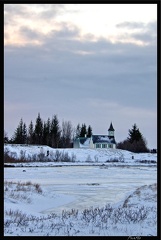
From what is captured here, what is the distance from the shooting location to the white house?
78506mm

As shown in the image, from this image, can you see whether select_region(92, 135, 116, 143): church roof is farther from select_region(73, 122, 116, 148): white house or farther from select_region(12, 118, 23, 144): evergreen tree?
select_region(12, 118, 23, 144): evergreen tree

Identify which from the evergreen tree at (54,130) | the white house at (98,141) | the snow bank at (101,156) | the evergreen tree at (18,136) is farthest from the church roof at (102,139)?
the evergreen tree at (18,136)

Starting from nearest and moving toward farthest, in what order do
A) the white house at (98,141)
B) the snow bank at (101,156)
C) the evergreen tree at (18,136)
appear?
the evergreen tree at (18,136) → the snow bank at (101,156) → the white house at (98,141)

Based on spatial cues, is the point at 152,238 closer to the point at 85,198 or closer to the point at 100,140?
the point at 85,198

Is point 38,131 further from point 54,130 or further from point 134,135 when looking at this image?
point 134,135

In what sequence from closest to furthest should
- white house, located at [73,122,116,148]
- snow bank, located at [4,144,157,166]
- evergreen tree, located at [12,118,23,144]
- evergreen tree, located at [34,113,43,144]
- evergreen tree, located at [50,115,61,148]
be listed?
evergreen tree, located at [12,118,23,144] < snow bank, located at [4,144,157,166] < evergreen tree, located at [34,113,43,144] < evergreen tree, located at [50,115,61,148] < white house, located at [73,122,116,148]

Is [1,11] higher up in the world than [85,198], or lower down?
higher up

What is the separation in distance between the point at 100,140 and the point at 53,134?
1164 inches

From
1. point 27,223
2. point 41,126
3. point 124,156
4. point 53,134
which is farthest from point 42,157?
point 27,223

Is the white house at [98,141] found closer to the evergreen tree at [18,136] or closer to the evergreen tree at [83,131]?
the evergreen tree at [83,131]

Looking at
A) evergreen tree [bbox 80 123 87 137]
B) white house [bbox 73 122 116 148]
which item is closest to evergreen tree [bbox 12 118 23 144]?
white house [bbox 73 122 116 148]

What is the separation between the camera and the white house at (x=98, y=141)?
78506 millimetres

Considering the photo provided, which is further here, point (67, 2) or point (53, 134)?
point (53, 134)

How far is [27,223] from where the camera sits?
9.06 m
